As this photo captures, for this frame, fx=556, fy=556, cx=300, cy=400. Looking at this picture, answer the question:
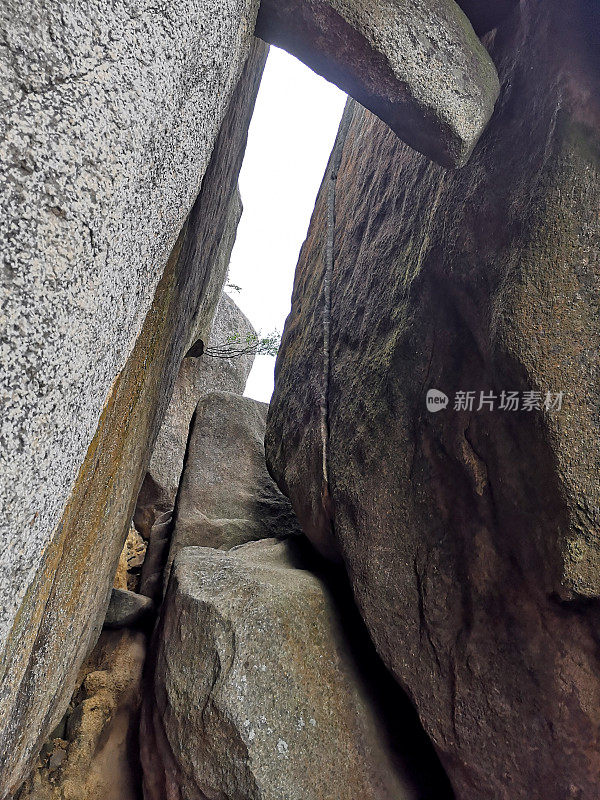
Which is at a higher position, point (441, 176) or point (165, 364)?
point (441, 176)

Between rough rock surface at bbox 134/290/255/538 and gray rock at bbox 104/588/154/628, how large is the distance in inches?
95.3

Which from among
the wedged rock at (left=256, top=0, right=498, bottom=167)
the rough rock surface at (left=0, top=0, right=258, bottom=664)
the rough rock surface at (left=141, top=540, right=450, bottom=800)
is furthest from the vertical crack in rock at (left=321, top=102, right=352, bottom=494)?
the rough rock surface at (left=0, top=0, right=258, bottom=664)

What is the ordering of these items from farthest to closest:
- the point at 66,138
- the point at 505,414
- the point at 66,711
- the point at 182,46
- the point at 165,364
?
the point at 165,364 → the point at 66,711 → the point at 505,414 → the point at 182,46 → the point at 66,138

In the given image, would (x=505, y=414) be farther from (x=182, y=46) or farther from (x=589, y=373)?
(x=182, y=46)

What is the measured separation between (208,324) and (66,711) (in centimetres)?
394

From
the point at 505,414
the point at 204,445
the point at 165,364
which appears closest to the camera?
the point at 505,414

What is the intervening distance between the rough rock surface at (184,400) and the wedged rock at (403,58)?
328 cm

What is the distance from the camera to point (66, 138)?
1057 millimetres

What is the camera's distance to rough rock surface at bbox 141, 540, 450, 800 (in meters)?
2.35

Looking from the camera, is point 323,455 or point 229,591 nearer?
point 229,591

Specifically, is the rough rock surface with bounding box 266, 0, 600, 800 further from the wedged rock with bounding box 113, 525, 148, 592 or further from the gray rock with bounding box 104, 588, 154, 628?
the wedged rock with bounding box 113, 525, 148, 592

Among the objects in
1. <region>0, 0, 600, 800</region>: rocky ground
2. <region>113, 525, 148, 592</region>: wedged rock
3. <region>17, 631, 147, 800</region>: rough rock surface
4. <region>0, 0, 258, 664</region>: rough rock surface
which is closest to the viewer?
<region>0, 0, 258, 664</region>: rough rock surface

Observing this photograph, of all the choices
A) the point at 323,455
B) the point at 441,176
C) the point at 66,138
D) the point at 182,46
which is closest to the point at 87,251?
the point at 66,138

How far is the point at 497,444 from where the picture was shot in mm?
2234
